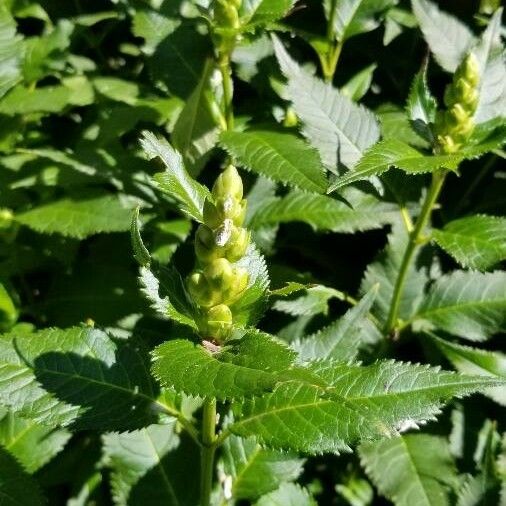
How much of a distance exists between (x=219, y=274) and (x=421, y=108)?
35.8 inches

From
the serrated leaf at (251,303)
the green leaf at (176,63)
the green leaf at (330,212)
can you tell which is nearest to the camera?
the serrated leaf at (251,303)

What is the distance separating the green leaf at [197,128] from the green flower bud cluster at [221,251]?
82 centimetres

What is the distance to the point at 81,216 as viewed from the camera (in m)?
2.07

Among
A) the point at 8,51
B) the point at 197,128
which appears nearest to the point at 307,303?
the point at 197,128

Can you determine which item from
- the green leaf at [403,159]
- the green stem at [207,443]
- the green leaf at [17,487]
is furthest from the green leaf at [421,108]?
the green leaf at [17,487]

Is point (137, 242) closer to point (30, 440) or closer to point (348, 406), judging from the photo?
point (348, 406)

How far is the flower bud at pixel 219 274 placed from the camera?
1245 millimetres

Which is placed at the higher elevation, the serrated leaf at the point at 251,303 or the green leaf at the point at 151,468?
the serrated leaf at the point at 251,303

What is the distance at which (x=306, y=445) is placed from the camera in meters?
1.39

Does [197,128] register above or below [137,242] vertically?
Answer: below

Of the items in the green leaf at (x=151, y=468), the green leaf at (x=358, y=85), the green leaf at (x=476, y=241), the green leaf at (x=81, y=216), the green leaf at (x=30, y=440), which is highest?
the green leaf at (x=358, y=85)

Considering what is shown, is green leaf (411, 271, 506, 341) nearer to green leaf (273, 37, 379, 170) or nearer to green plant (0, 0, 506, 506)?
green plant (0, 0, 506, 506)

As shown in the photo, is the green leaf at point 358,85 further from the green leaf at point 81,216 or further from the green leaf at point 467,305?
the green leaf at point 81,216

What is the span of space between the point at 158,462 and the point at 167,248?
57cm
